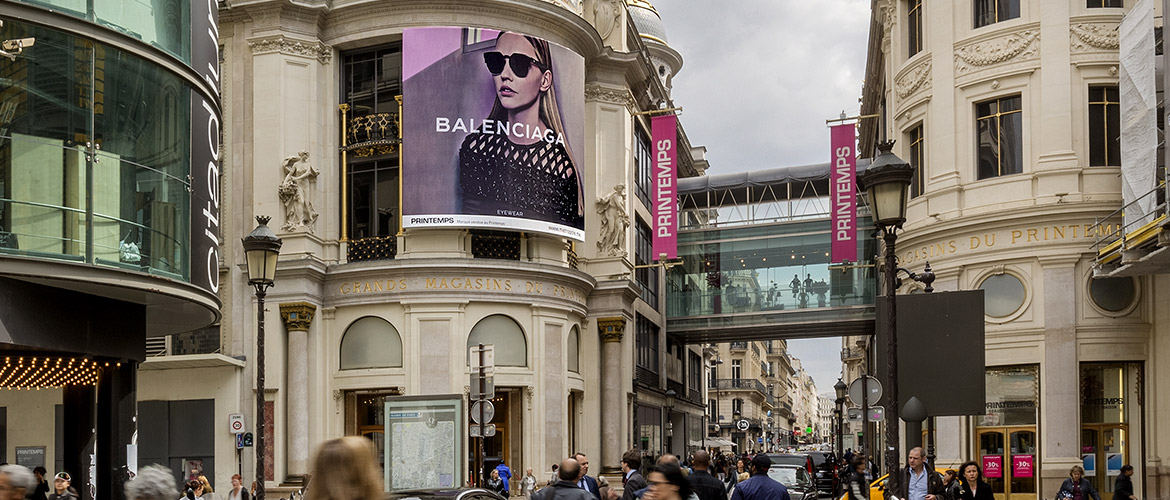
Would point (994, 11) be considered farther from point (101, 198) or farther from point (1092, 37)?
point (101, 198)

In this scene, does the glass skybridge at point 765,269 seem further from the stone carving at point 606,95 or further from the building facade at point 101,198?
the building facade at point 101,198

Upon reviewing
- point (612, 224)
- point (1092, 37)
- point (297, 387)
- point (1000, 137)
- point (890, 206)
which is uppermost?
point (1092, 37)

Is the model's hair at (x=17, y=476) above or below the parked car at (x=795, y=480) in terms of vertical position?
above

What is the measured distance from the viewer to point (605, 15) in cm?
4462

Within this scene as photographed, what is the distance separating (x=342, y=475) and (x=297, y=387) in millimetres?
33787

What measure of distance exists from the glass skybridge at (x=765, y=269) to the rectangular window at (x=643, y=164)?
5.99 ft

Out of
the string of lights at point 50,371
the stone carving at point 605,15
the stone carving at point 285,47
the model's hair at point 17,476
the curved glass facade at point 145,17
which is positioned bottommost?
the model's hair at point 17,476

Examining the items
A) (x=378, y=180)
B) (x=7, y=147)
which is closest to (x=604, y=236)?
(x=378, y=180)

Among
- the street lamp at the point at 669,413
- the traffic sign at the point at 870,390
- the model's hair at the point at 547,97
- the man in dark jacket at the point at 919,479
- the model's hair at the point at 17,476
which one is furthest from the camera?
the street lamp at the point at 669,413

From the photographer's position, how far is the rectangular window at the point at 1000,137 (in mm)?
33344

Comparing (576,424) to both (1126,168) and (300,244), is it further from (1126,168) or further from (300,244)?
(1126,168)

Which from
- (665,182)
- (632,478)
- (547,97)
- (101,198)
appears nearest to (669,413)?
(665,182)

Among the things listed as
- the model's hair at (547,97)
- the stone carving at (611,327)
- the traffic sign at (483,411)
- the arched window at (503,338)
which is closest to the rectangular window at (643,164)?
the stone carving at (611,327)

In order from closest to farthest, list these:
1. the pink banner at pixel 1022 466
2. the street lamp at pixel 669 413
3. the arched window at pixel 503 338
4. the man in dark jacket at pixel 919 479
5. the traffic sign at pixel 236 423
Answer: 1. the man in dark jacket at pixel 919 479
2. the pink banner at pixel 1022 466
3. the traffic sign at pixel 236 423
4. the arched window at pixel 503 338
5. the street lamp at pixel 669 413
